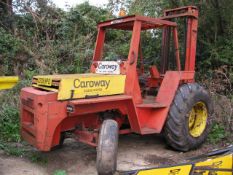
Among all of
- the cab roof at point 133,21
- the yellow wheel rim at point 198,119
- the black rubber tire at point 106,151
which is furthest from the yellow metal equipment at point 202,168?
the cab roof at point 133,21

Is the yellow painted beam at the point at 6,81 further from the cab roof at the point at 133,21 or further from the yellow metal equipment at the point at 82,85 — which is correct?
the cab roof at the point at 133,21

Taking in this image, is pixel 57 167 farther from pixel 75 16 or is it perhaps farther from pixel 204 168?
pixel 75 16

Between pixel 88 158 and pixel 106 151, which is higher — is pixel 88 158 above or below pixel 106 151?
below

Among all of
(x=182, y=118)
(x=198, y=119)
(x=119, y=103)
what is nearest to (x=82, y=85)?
(x=119, y=103)

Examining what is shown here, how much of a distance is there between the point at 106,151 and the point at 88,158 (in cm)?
120

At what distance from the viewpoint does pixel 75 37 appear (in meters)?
11.8

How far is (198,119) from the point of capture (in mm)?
6965

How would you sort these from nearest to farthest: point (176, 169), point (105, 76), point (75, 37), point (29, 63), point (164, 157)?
point (176, 169) < point (105, 76) < point (164, 157) < point (29, 63) < point (75, 37)

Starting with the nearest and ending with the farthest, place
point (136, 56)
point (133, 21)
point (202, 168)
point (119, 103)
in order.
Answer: point (202, 168) < point (119, 103) < point (136, 56) < point (133, 21)

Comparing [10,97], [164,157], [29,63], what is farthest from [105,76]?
[29,63]

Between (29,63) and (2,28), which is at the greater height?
(2,28)

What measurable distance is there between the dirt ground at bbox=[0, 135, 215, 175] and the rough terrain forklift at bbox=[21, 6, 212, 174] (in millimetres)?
294

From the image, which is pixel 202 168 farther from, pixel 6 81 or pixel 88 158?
pixel 6 81

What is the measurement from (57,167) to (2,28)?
264 inches
